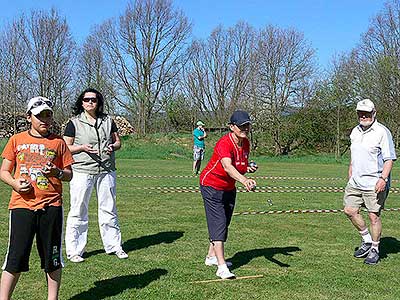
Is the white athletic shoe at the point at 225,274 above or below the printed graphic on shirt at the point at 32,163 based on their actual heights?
below

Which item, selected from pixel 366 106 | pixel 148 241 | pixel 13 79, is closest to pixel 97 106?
pixel 148 241

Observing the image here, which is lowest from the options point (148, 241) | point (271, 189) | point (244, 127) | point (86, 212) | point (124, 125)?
point (271, 189)

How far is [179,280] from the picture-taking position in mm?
5512

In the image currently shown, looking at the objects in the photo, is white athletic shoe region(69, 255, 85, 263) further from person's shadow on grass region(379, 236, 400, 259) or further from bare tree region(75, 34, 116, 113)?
bare tree region(75, 34, 116, 113)

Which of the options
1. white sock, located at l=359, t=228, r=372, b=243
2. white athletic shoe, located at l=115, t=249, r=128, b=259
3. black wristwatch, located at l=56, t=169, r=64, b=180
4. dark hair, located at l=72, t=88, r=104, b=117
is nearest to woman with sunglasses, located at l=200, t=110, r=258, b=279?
white athletic shoe, located at l=115, t=249, r=128, b=259

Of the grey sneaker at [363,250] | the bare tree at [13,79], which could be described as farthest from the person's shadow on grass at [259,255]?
the bare tree at [13,79]

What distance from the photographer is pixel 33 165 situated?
4176 millimetres

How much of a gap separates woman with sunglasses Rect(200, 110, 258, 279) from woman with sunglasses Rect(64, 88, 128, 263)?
128cm

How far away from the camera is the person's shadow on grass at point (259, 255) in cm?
636

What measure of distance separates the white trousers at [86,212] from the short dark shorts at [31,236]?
1917mm

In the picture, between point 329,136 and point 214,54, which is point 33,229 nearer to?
point 329,136

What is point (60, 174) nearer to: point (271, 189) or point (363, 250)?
point (363, 250)

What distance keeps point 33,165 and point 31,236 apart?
0.57 meters

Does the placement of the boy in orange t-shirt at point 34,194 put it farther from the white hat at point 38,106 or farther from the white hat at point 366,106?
the white hat at point 366,106
